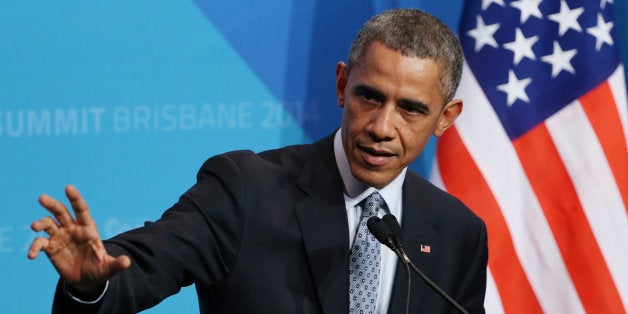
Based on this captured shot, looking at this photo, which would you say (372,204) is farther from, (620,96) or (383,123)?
(620,96)

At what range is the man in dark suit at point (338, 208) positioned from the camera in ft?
6.15

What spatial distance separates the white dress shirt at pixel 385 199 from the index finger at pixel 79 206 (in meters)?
0.66

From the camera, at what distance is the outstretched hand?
1.45m

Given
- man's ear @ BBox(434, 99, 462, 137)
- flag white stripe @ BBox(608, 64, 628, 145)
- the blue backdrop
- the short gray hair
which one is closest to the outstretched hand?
the short gray hair

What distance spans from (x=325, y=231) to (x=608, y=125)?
1.45m

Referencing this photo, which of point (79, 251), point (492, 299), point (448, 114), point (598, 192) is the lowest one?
point (492, 299)

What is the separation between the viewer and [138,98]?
9.91 ft

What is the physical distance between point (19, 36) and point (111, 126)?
14.9 inches

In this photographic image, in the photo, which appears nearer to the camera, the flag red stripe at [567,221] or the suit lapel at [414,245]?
the suit lapel at [414,245]

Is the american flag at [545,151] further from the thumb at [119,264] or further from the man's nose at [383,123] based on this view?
the thumb at [119,264]

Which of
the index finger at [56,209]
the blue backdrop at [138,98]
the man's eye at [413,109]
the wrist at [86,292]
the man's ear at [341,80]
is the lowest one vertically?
the wrist at [86,292]

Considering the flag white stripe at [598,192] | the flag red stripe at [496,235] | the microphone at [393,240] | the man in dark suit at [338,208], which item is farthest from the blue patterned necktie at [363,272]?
the flag white stripe at [598,192]

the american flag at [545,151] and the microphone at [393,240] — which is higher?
the american flag at [545,151]

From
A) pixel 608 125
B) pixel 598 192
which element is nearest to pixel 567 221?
pixel 598 192
